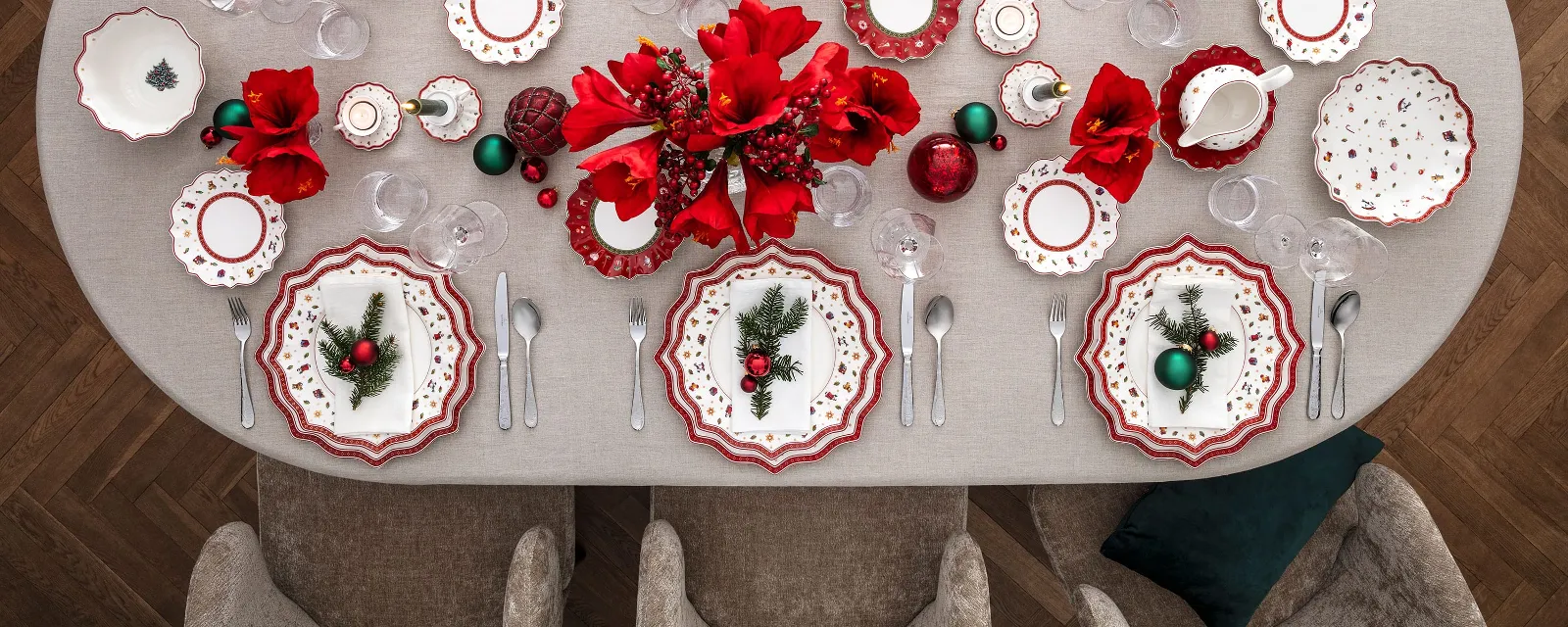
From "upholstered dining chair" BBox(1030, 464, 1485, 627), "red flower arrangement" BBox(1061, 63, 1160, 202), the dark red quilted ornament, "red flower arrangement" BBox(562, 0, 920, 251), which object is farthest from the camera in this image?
"upholstered dining chair" BBox(1030, 464, 1485, 627)

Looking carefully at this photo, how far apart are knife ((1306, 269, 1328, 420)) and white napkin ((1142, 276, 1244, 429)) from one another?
11 centimetres

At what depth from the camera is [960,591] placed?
1212 millimetres

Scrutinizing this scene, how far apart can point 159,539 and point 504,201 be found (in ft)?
5.21

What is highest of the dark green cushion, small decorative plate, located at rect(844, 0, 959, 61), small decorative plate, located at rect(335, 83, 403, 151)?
small decorative plate, located at rect(844, 0, 959, 61)

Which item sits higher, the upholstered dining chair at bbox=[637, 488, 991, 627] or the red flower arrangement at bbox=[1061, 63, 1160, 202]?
the red flower arrangement at bbox=[1061, 63, 1160, 202]

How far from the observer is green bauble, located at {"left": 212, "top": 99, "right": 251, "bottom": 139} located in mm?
1137

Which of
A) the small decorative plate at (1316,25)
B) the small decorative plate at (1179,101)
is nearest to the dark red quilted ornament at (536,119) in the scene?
the small decorative plate at (1179,101)

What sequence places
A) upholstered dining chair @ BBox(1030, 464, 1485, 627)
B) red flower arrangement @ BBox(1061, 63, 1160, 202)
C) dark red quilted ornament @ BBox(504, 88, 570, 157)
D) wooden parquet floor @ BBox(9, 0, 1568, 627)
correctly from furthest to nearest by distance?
wooden parquet floor @ BBox(9, 0, 1568, 627) < upholstered dining chair @ BBox(1030, 464, 1485, 627) < dark red quilted ornament @ BBox(504, 88, 570, 157) < red flower arrangement @ BBox(1061, 63, 1160, 202)

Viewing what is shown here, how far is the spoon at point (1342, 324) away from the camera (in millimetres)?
1176

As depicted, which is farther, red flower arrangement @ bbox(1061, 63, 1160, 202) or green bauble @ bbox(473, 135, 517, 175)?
green bauble @ bbox(473, 135, 517, 175)

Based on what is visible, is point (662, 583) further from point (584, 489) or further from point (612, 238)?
point (584, 489)

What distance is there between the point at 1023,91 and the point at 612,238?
0.65 meters

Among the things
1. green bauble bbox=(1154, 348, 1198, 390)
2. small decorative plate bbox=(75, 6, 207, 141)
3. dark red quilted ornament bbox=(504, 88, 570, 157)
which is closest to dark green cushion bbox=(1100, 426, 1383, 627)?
green bauble bbox=(1154, 348, 1198, 390)

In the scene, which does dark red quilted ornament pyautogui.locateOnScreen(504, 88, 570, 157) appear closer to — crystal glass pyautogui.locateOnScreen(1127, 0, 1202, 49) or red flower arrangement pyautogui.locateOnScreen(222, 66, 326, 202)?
red flower arrangement pyautogui.locateOnScreen(222, 66, 326, 202)
